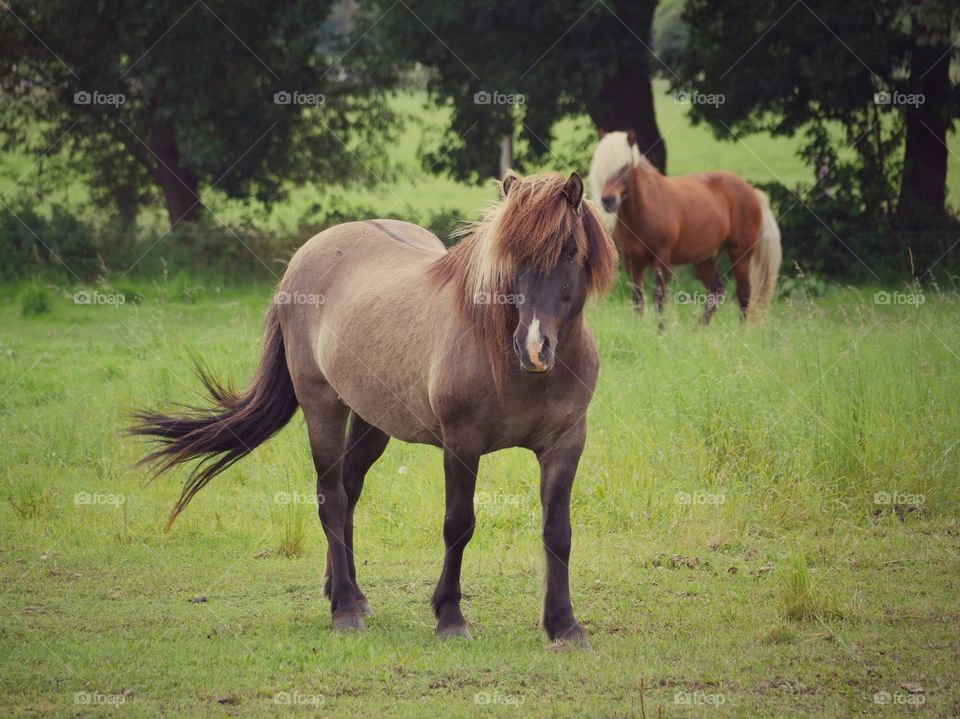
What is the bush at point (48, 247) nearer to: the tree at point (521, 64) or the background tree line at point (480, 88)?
the background tree line at point (480, 88)

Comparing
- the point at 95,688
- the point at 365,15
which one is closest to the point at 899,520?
the point at 95,688

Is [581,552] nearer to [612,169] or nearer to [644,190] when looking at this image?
[612,169]

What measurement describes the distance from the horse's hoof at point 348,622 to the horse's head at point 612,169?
6940 millimetres

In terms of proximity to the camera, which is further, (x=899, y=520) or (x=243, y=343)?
(x=243, y=343)

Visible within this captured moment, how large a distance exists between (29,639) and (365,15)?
44.7 feet

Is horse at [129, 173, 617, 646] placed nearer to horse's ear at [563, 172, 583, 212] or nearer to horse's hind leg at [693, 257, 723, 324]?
horse's ear at [563, 172, 583, 212]

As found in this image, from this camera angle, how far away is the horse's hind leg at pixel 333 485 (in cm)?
560

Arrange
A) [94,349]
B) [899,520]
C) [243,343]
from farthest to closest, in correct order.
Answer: [94,349] → [243,343] → [899,520]

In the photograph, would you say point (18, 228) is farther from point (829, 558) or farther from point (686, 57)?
point (829, 558)

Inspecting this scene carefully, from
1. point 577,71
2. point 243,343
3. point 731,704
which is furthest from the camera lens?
point 577,71

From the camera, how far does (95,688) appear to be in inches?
184

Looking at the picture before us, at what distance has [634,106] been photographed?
54.4 ft

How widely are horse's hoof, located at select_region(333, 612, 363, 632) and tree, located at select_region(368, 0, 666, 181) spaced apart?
33.6 ft

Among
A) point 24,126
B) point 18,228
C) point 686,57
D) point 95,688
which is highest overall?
point 686,57
